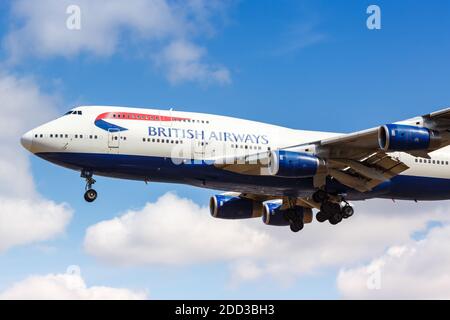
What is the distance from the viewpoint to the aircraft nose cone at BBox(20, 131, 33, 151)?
37438 millimetres

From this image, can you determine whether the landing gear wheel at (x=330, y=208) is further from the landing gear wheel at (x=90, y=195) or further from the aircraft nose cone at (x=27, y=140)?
the aircraft nose cone at (x=27, y=140)

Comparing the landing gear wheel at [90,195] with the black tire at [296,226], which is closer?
the landing gear wheel at [90,195]

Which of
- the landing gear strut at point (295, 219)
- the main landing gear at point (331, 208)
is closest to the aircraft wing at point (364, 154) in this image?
the main landing gear at point (331, 208)

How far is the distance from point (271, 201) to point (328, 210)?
7.06 metres

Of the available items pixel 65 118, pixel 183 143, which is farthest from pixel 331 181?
pixel 65 118

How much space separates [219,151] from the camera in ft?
125

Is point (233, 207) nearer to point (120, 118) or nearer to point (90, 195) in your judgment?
point (90, 195)

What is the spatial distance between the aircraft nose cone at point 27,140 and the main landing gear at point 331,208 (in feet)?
48.2

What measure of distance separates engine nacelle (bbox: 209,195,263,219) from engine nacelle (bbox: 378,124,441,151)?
42.3 feet

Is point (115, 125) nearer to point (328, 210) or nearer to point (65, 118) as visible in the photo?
point (65, 118)

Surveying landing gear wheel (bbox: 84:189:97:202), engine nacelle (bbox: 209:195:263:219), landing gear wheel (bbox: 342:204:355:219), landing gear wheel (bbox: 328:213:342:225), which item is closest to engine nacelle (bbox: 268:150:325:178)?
landing gear wheel (bbox: 328:213:342:225)

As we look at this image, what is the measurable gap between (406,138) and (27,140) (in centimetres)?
1807

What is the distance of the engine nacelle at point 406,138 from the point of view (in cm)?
3456

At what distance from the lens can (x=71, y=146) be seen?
37094 mm
